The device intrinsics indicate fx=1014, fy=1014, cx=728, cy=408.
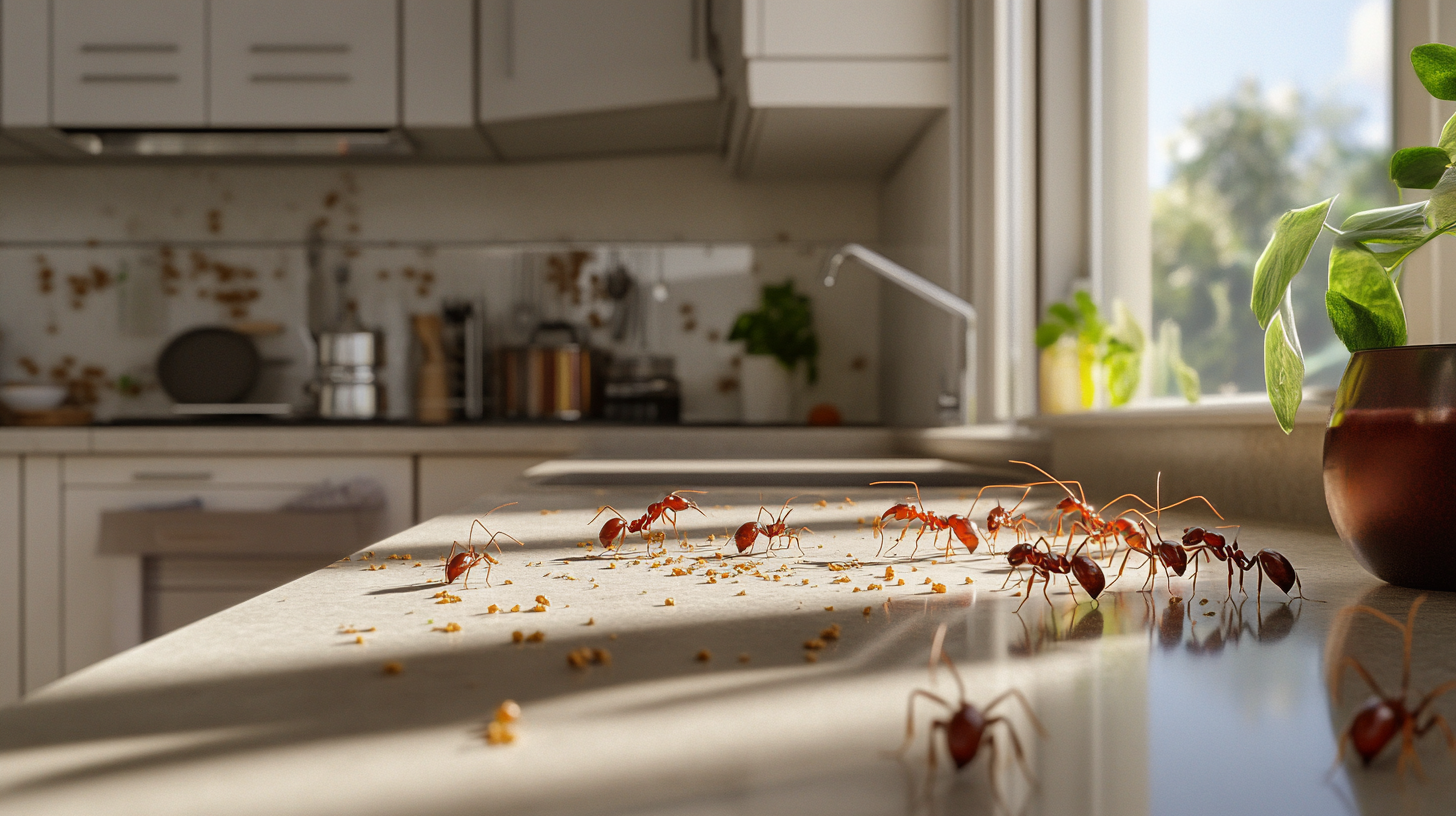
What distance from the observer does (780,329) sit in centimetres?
295

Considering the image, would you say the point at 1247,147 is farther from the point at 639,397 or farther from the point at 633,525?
the point at 639,397

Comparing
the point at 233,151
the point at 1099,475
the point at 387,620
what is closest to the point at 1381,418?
the point at 387,620

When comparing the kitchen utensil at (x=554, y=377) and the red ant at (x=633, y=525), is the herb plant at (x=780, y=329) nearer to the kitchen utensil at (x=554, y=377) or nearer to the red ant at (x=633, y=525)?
the kitchen utensil at (x=554, y=377)

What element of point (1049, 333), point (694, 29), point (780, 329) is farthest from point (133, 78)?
point (1049, 333)

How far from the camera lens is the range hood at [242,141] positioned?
2.77m

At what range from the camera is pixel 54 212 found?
3.11 m

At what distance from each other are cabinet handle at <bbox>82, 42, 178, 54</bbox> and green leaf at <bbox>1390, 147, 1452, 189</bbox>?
2913 mm

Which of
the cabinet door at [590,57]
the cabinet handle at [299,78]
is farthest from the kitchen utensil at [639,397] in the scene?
the cabinet handle at [299,78]

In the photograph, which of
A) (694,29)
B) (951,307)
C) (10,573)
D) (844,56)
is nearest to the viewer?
(951,307)

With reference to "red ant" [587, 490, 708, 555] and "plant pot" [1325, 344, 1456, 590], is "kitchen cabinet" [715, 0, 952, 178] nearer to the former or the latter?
"red ant" [587, 490, 708, 555]

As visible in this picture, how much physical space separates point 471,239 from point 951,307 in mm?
1689

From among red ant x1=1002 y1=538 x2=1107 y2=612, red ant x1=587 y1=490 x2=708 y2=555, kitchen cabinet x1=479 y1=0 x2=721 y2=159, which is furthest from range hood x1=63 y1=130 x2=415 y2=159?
red ant x1=1002 y1=538 x2=1107 y2=612

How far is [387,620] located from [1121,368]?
4.60 ft

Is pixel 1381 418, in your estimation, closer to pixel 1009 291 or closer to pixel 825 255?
pixel 1009 291
